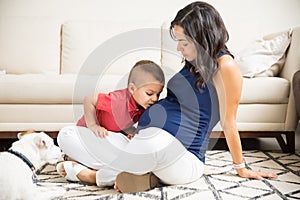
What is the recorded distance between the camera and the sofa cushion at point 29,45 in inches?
123

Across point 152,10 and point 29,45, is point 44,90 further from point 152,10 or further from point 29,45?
point 152,10

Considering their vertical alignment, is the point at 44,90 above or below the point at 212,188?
above

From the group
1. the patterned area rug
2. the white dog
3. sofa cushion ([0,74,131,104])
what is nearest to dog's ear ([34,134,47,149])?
the white dog

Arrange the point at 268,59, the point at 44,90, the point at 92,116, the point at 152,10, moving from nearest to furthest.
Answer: the point at 92,116, the point at 44,90, the point at 268,59, the point at 152,10

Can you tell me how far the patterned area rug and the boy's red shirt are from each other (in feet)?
1.04

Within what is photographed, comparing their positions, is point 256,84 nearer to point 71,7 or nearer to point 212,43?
point 212,43

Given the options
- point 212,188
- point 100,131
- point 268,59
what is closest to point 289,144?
point 268,59

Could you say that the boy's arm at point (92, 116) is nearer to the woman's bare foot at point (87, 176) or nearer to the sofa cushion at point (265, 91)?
the woman's bare foot at point (87, 176)

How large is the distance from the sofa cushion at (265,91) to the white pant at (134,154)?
882 millimetres

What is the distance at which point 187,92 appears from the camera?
164cm

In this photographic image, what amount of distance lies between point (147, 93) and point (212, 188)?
47cm

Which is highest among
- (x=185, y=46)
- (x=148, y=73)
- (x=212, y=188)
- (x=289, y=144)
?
(x=185, y=46)

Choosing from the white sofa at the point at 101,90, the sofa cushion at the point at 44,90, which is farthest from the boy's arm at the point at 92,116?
the sofa cushion at the point at 44,90

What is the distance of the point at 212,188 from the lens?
1.63 metres
